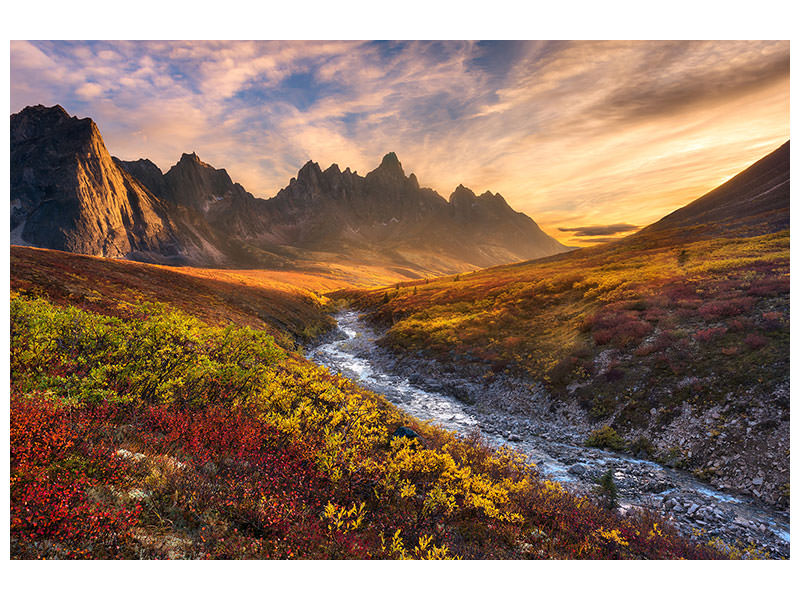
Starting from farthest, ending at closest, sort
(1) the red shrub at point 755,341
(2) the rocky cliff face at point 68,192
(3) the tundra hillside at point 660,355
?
1. (2) the rocky cliff face at point 68,192
2. (1) the red shrub at point 755,341
3. (3) the tundra hillside at point 660,355

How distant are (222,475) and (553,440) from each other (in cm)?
1231

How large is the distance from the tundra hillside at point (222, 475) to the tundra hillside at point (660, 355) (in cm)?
502

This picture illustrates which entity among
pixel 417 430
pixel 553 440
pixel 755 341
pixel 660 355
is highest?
pixel 755 341

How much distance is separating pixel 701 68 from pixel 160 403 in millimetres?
15729

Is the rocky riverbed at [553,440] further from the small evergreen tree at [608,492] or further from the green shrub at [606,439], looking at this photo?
the small evergreen tree at [608,492]

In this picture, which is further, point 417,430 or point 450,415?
point 450,415

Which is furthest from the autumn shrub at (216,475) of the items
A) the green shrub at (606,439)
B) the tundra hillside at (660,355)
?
the tundra hillside at (660,355)

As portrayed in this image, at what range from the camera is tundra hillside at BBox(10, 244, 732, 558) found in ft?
12.8

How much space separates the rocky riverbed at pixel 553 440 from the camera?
314 inches

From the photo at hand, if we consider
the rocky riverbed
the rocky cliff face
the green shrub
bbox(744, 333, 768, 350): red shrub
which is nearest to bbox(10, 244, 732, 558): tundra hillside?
the rocky riverbed

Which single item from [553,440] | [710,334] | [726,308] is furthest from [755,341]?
[553,440]

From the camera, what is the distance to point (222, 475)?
16.7 feet

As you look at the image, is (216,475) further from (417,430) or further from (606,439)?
(606,439)

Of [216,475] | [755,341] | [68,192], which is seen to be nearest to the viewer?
[216,475]
